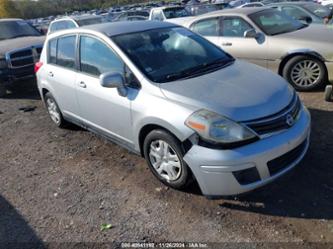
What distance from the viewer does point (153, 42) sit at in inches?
163

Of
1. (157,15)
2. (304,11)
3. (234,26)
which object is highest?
(234,26)

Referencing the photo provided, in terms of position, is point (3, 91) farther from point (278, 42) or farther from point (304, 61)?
point (304, 61)

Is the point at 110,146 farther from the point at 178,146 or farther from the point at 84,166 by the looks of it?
the point at 178,146

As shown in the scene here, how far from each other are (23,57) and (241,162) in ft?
23.1

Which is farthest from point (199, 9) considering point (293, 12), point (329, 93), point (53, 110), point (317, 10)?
point (53, 110)

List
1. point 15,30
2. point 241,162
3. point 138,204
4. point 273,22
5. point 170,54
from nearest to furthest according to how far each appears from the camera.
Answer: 1. point 241,162
2. point 138,204
3. point 170,54
4. point 273,22
5. point 15,30

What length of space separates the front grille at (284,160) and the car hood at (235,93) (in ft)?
1.43

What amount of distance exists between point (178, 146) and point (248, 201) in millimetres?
914

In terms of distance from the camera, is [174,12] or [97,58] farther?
[174,12]

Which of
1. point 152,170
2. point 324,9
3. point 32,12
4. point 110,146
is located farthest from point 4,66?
point 32,12

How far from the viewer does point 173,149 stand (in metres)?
3.37

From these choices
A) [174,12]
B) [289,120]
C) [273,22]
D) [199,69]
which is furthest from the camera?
[174,12]

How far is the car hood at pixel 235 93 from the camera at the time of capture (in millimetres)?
3113

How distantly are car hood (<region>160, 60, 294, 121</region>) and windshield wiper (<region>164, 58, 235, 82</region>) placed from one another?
0.36 feet
